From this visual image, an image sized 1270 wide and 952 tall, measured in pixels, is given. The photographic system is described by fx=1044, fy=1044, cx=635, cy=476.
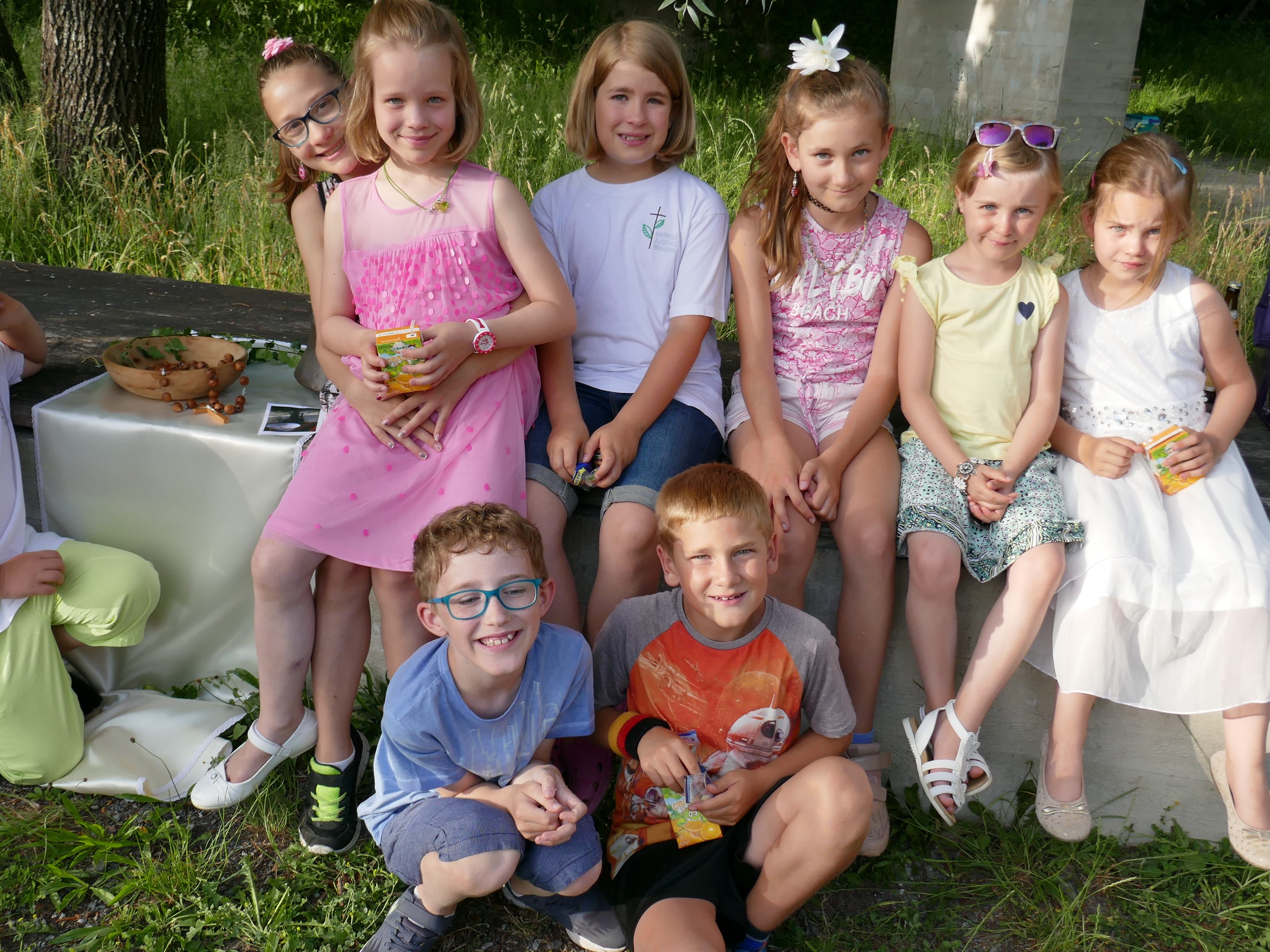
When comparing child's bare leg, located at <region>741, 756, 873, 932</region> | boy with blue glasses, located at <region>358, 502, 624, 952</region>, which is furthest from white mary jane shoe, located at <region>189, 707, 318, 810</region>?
child's bare leg, located at <region>741, 756, 873, 932</region>

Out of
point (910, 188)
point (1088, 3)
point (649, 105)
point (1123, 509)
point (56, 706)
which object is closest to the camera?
point (1123, 509)

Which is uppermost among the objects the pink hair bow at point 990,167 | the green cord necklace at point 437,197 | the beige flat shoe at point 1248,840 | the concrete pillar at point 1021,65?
the concrete pillar at point 1021,65

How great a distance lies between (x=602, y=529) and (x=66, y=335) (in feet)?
6.54

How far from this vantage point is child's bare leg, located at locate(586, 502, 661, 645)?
7.44 feet

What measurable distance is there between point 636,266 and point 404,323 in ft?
2.07

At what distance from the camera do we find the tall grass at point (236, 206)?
15.3ft

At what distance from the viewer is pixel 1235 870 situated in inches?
89.7

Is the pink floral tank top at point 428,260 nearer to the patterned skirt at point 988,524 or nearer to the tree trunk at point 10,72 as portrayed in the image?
the patterned skirt at point 988,524

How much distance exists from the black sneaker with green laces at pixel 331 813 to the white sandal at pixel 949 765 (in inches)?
48.1

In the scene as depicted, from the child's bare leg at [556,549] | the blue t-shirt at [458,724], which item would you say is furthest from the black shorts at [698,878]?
the child's bare leg at [556,549]

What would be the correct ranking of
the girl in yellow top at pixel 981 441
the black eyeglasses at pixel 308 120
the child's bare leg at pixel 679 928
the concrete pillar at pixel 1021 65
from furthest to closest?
the concrete pillar at pixel 1021 65 → the black eyeglasses at pixel 308 120 → the girl in yellow top at pixel 981 441 → the child's bare leg at pixel 679 928

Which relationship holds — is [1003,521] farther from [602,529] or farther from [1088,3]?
[1088,3]

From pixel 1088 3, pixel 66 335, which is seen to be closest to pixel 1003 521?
pixel 66 335

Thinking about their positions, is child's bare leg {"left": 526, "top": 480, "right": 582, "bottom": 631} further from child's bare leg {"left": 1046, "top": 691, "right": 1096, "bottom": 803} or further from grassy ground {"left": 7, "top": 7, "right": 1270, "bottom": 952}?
child's bare leg {"left": 1046, "top": 691, "right": 1096, "bottom": 803}
